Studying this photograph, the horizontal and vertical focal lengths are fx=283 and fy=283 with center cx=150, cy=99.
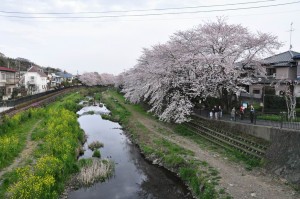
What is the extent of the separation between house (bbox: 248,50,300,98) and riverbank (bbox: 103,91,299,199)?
14.3 m

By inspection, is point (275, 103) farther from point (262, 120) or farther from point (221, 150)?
point (221, 150)

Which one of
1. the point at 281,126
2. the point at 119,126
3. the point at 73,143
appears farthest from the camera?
the point at 119,126

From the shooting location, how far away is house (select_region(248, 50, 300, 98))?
31.4 meters

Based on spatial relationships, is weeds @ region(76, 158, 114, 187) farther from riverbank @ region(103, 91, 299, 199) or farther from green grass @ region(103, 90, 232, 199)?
green grass @ region(103, 90, 232, 199)

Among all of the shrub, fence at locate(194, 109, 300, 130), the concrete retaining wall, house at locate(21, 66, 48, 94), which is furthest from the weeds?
house at locate(21, 66, 48, 94)

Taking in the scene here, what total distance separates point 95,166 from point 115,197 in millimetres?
3257

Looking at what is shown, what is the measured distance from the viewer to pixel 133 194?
51.6ft

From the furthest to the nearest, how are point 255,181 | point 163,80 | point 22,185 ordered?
point 163,80 < point 255,181 < point 22,185

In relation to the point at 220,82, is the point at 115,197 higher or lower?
lower

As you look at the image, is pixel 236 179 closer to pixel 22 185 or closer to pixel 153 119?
pixel 22 185

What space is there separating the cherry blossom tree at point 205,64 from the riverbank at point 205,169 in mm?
3758

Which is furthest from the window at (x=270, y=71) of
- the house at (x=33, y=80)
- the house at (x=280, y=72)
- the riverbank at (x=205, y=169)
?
the house at (x=33, y=80)

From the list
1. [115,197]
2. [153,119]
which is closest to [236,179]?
[115,197]

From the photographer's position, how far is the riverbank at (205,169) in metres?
14.1
